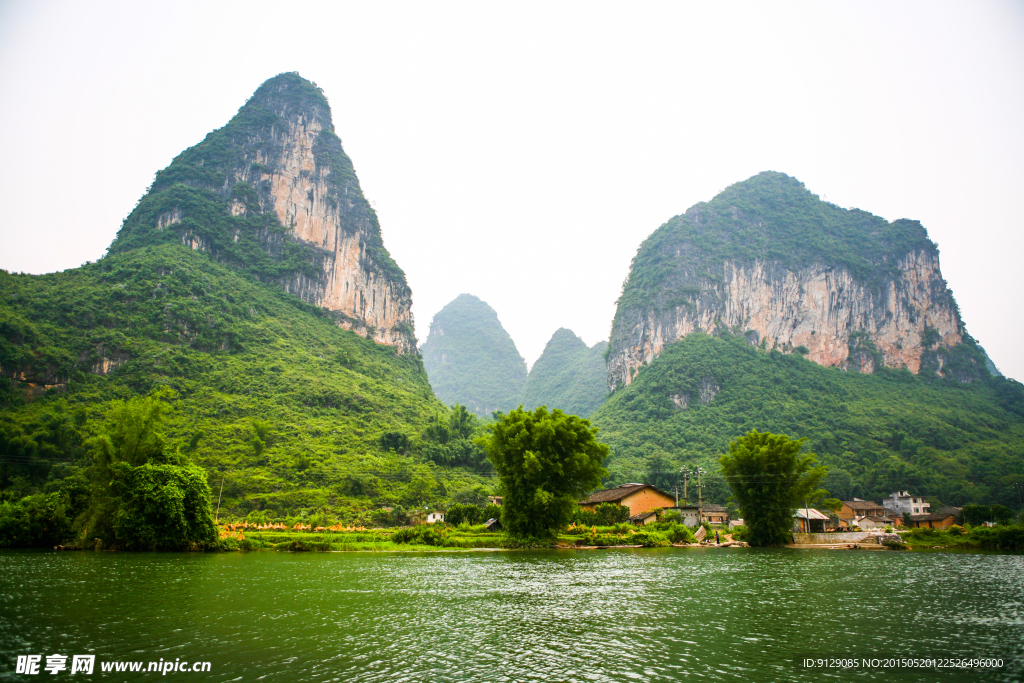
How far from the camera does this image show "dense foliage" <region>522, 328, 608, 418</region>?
154875 mm

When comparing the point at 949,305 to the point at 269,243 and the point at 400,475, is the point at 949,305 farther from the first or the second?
the point at 269,243

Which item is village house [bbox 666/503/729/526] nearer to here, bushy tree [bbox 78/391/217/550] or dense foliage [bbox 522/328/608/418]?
bushy tree [bbox 78/391/217/550]

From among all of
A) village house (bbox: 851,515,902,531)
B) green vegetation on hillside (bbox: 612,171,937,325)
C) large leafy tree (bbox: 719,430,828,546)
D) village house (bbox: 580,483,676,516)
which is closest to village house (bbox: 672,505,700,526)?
village house (bbox: 580,483,676,516)

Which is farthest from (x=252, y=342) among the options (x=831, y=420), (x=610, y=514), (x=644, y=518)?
(x=831, y=420)

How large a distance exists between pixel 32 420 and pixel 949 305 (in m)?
143

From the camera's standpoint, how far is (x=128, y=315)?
2383 inches

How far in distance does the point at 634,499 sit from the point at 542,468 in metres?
17.7

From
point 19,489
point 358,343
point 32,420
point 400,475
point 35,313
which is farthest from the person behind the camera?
point 358,343

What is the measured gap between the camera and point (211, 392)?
5578cm

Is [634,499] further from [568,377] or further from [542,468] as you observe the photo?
[568,377]

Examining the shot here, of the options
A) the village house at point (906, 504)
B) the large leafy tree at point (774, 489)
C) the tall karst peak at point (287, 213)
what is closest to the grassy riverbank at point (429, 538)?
the large leafy tree at point (774, 489)

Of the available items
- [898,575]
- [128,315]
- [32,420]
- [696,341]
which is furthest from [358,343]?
[898,575]

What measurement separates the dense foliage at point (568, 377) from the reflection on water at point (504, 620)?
415 ft

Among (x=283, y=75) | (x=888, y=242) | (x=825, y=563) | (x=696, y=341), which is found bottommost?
(x=825, y=563)
